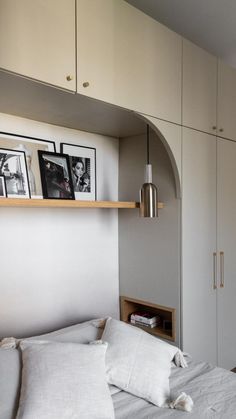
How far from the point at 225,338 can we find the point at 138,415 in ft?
4.51

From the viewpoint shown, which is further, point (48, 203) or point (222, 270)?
point (222, 270)

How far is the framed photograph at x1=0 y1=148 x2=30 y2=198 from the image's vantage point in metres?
1.88

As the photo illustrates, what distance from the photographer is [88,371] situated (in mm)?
1399

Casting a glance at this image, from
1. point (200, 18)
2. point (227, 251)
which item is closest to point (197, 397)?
point (227, 251)

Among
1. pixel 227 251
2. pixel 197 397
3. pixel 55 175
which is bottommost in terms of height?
pixel 197 397

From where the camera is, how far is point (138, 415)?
54.8 inches

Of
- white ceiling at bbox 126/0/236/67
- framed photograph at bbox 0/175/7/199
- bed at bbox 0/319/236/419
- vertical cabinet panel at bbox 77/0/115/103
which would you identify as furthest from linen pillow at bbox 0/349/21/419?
white ceiling at bbox 126/0/236/67

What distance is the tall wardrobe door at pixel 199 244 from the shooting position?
219 centimetres

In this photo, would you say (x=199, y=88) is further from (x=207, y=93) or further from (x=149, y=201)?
(x=149, y=201)

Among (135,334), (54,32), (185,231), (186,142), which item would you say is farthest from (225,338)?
(54,32)

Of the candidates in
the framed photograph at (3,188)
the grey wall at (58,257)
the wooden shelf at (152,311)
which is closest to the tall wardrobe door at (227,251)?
the wooden shelf at (152,311)

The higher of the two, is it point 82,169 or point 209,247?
point 82,169

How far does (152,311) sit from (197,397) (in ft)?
3.26

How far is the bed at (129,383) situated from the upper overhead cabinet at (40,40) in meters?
1.22
